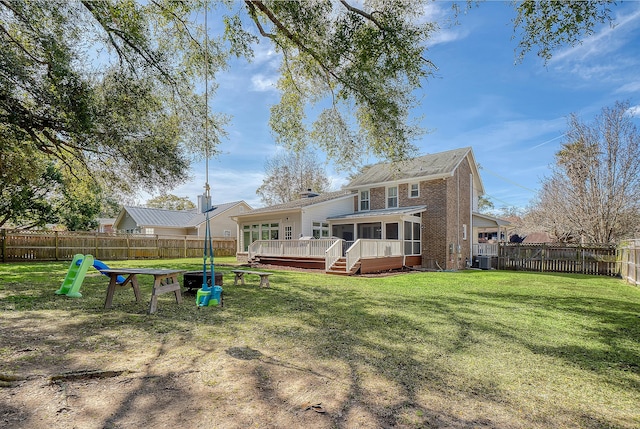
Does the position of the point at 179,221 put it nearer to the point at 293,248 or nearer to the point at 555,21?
the point at 293,248

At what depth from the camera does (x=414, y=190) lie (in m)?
18.8

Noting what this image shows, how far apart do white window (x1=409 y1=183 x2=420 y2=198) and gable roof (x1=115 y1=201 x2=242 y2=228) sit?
2024cm

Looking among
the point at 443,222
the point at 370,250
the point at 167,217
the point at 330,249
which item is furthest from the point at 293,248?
the point at 167,217

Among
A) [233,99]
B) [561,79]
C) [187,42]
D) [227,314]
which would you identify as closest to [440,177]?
[561,79]

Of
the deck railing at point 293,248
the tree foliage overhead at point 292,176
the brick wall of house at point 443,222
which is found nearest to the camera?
the deck railing at point 293,248

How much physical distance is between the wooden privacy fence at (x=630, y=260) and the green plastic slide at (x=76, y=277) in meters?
16.4

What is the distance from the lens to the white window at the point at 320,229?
759 inches

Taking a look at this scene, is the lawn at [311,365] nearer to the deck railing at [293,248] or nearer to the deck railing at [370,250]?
the deck railing at [370,250]

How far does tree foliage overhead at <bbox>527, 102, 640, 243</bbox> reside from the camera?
1670 centimetres

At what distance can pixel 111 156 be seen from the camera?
34.8 feet

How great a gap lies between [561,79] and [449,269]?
10215 millimetres

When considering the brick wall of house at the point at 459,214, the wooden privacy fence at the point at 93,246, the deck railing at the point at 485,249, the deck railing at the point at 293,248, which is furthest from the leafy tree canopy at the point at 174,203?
the deck railing at the point at 485,249

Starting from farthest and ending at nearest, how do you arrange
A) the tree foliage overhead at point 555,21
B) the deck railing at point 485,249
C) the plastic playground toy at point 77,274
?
1. the deck railing at point 485,249
2. the plastic playground toy at point 77,274
3. the tree foliage overhead at point 555,21

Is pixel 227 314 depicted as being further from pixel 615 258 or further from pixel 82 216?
pixel 82 216
